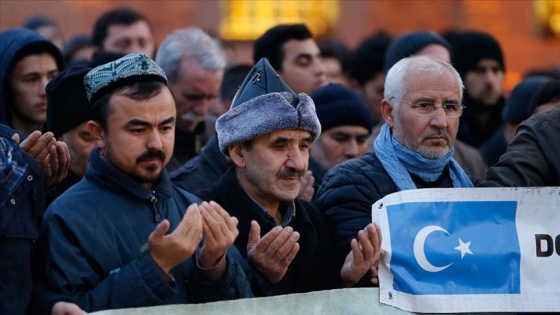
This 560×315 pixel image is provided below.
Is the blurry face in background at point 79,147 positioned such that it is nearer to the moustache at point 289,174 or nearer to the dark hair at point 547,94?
the moustache at point 289,174

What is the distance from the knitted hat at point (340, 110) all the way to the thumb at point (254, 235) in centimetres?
246

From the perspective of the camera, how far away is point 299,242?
21.1 feet

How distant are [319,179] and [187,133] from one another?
0.96 meters

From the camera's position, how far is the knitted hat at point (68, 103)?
687cm

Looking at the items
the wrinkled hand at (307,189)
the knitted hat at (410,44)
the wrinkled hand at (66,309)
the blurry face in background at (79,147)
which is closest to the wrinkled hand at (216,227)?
the wrinkled hand at (66,309)

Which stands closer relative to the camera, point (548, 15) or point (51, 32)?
point (51, 32)

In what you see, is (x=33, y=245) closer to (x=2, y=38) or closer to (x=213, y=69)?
(x=2, y=38)

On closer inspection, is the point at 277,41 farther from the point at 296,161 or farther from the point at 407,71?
the point at 296,161

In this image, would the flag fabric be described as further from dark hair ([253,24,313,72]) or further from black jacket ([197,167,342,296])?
dark hair ([253,24,313,72])

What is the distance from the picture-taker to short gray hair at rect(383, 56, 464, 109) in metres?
6.84

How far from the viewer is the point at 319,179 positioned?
320 inches

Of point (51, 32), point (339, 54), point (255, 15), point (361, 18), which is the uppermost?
point (51, 32)

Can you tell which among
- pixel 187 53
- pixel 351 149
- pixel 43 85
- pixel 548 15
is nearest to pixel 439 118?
pixel 351 149

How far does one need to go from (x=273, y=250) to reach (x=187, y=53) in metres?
3.06
